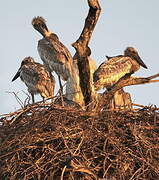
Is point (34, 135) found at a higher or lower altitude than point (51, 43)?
lower

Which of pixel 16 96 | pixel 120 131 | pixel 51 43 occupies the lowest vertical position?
pixel 120 131

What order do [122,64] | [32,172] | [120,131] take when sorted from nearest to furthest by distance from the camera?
[32,172] < [120,131] < [122,64]

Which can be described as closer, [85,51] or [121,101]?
[85,51]

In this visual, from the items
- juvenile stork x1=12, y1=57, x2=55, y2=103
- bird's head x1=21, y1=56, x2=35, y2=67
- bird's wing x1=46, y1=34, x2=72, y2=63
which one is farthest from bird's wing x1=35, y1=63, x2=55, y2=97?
bird's head x1=21, y1=56, x2=35, y2=67

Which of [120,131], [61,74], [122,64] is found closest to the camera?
[120,131]

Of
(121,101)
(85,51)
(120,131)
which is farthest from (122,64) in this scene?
(120,131)

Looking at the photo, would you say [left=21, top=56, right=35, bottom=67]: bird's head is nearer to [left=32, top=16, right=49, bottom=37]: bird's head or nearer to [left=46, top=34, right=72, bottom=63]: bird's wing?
[left=32, top=16, right=49, bottom=37]: bird's head

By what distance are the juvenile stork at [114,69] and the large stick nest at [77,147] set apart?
598 centimetres

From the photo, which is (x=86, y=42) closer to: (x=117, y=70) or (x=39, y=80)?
(x=39, y=80)

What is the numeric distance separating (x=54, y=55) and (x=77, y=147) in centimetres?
618

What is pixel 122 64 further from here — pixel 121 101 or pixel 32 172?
pixel 32 172

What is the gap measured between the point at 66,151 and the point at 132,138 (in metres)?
0.98

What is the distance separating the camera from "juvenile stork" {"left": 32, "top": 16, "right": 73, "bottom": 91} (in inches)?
585

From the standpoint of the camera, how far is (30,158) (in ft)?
30.2
